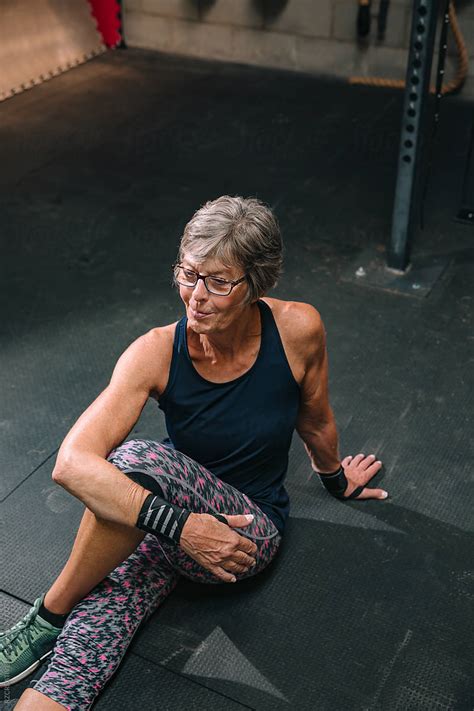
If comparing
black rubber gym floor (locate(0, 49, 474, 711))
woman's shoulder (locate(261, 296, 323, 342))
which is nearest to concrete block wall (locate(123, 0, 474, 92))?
black rubber gym floor (locate(0, 49, 474, 711))

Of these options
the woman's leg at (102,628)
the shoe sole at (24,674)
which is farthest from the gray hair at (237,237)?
the shoe sole at (24,674)

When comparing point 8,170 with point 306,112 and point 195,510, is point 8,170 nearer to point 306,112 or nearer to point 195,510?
point 306,112

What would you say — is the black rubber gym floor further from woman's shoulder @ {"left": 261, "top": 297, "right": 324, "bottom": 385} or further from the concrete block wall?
woman's shoulder @ {"left": 261, "top": 297, "right": 324, "bottom": 385}

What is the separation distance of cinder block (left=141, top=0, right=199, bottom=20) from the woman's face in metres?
5.36

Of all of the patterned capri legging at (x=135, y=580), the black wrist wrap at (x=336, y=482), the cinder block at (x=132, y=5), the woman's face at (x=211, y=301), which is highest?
the woman's face at (x=211, y=301)

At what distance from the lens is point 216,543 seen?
6.04ft

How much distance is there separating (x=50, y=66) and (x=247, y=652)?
5.37 meters

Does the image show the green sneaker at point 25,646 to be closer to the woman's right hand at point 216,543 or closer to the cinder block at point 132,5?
the woman's right hand at point 216,543

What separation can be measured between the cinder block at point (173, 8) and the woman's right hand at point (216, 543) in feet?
18.4

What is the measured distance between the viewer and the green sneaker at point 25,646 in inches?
79.0

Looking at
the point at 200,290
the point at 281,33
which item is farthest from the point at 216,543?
the point at 281,33

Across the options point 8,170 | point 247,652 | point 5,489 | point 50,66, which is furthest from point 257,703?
point 50,66

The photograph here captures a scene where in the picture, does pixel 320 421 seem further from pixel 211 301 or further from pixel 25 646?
pixel 25 646

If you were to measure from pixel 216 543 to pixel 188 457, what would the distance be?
259 mm
